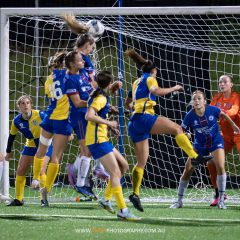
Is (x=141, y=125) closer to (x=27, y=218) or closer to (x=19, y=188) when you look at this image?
(x=27, y=218)

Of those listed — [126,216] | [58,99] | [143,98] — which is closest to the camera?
[126,216]

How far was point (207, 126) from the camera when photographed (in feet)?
34.2

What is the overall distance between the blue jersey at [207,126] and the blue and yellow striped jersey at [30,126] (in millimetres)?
1778

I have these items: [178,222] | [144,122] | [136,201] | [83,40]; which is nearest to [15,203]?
[136,201]

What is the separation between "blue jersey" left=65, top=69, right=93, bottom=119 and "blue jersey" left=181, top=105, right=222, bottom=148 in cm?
144

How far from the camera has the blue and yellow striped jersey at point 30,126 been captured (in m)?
10.6

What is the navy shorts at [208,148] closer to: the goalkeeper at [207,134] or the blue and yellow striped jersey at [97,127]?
the goalkeeper at [207,134]

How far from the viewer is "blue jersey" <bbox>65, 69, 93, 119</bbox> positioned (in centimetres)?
959

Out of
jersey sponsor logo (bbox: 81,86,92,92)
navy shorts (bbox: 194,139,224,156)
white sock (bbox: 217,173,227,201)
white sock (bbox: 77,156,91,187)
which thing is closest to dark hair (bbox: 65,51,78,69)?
jersey sponsor logo (bbox: 81,86,92,92)

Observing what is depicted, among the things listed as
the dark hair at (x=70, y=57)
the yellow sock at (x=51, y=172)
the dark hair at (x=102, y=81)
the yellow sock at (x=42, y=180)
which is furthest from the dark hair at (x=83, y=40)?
the yellow sock at (x=42, y=180)

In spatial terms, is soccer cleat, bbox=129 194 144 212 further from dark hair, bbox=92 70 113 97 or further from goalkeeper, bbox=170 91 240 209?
dark hair, bbox=92 70 113 97

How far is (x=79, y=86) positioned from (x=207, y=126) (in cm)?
172

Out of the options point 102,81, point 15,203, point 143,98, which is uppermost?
point 102,81

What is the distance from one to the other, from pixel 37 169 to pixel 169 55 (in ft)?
11.5
